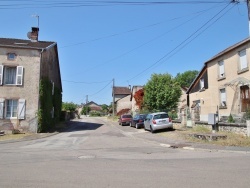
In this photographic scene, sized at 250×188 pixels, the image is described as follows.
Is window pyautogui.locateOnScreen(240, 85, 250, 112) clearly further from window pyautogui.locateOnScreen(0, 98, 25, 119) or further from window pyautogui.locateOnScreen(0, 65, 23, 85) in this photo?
window pyautogui.locateOnScreen(0, 65, 23, 85)

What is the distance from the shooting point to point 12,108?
83.4 feet

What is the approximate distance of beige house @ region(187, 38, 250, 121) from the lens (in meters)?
20.7

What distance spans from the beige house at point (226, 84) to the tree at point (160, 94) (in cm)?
1428

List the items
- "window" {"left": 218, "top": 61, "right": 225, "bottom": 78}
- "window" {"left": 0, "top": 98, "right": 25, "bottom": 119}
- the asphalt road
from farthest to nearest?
1. "window" {"left": 0, "top": 98, "right": 25, "bottom": 119}
2. "window" {"left": 218, "top": 61, "right": 225, "bottom": 78}
3. the asphalt road

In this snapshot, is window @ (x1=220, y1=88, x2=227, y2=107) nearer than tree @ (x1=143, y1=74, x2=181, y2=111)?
Yes

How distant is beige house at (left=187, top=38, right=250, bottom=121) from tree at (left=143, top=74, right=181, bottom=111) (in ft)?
46.8

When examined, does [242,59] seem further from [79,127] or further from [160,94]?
[160,94]

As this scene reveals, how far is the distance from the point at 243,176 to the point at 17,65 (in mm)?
22995

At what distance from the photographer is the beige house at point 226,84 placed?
2073 cm

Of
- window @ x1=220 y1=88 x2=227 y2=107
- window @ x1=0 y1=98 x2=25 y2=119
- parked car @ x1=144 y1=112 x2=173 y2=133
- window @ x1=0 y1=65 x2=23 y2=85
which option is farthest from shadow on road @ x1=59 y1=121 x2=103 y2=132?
window @ x1=220 y1=88 x2=227 y2=107

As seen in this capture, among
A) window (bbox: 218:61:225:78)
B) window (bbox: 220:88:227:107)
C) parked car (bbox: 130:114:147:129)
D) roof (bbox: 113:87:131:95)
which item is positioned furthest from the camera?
roof (bbox: 113:87:131:95)

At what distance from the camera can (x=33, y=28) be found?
30812 millimetres

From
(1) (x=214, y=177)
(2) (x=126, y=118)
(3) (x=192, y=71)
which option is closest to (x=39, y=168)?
(1) (x=214, y=177)

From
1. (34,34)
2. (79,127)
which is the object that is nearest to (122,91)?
(79,127)
